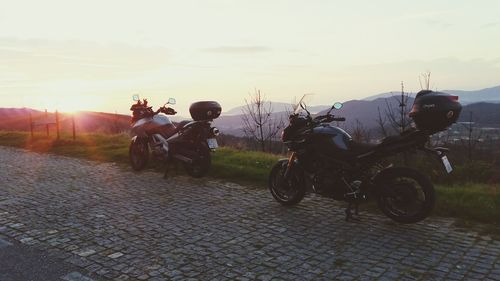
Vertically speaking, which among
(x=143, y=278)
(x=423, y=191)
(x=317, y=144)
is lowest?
(x=143, y=278)

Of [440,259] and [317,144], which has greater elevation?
[317,144]

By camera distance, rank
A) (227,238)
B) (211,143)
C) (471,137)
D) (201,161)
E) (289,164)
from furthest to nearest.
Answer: (471,137) < (201,161) < (211,143) < (289,164) < (227,238)

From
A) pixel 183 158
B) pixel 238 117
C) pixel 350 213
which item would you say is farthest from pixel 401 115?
pixel 238 117

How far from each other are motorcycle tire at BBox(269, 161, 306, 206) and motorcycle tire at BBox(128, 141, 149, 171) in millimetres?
4303

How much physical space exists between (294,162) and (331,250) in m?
2.11

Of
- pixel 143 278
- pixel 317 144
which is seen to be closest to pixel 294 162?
pixel 317 144

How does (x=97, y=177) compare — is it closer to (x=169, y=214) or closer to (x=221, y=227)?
(x=169, y=214)

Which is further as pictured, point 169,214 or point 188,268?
point 169,214

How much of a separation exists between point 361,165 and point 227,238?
2.06 metres

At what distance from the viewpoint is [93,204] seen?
24.3 feet

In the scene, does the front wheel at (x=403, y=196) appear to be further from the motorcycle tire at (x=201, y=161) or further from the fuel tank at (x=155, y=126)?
the fuel tank at (x=155, y=126)

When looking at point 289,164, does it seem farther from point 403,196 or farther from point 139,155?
point 139,155

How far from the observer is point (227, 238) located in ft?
18.1

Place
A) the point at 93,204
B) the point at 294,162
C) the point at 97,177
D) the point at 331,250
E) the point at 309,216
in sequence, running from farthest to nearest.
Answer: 1. the point at 97,177
2. the point at 93,204
3. the point at 294,162
4. the point at 309,216
5. the point at 331,250
